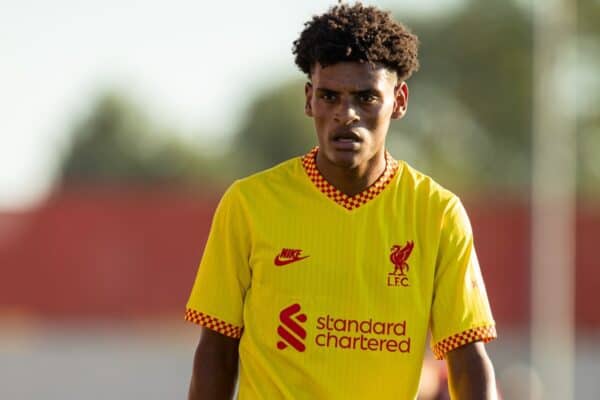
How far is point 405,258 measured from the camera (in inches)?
213

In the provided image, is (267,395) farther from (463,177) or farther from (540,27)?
(463,177)

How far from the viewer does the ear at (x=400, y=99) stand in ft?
18.1

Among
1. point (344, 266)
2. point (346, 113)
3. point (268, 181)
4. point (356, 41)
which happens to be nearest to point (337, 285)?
point (344, 266)

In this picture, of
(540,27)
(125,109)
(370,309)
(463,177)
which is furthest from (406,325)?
(125,109)

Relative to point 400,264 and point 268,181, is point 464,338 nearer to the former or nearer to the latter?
point 400,264

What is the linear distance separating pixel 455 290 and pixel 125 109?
65.0m

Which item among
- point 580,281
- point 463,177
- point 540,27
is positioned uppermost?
point 463,177

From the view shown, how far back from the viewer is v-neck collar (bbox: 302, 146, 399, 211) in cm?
551

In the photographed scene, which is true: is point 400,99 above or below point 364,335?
above

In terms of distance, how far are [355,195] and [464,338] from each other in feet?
1.89

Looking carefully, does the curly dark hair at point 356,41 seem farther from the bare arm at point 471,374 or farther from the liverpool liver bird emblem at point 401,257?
the bare arm at point 471,374

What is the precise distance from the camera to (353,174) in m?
5.52

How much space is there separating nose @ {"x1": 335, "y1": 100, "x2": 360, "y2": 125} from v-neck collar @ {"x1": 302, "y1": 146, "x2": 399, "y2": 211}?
30cm

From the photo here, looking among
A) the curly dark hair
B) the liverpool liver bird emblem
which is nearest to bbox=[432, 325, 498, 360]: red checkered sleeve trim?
the liverpool liver bird emblem
